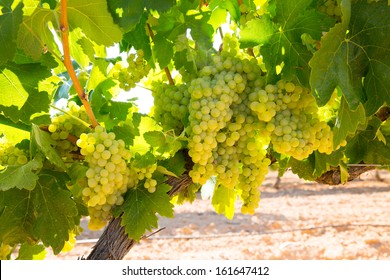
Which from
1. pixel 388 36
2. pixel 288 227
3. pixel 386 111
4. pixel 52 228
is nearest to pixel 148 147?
pixel 52 228

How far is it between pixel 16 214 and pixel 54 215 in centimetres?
13

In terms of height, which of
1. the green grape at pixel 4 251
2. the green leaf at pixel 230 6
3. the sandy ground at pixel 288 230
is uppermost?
the green leaf at pixel 230 6

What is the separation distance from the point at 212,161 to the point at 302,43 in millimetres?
390

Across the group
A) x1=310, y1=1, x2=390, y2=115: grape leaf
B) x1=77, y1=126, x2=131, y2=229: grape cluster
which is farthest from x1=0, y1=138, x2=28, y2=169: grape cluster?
x1=310, y1=1, x2=390, y2=115: grape leaf

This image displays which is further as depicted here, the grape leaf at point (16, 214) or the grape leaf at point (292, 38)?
the grape leaf at point (16, 214)

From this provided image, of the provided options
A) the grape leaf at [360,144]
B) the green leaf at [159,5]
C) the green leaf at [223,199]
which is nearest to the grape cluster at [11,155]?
the green leaf at [159,5]

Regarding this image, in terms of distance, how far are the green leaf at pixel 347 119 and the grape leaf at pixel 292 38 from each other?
0.38 ft

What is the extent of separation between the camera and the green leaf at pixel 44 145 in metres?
1.51

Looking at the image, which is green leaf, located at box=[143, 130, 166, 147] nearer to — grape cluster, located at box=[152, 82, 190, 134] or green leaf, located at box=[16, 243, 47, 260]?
grape cluster, located at box=[152, 82, 190, 134]

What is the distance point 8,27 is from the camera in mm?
1363

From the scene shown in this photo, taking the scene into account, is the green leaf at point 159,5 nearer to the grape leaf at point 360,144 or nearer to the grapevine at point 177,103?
the grapevine at point 177,103

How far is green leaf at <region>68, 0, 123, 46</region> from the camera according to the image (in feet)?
4.61

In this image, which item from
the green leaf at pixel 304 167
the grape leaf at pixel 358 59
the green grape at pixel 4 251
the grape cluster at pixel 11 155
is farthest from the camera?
the green leaf at pixel 304 167

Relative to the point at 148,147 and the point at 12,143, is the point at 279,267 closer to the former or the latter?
the point at 148,147
